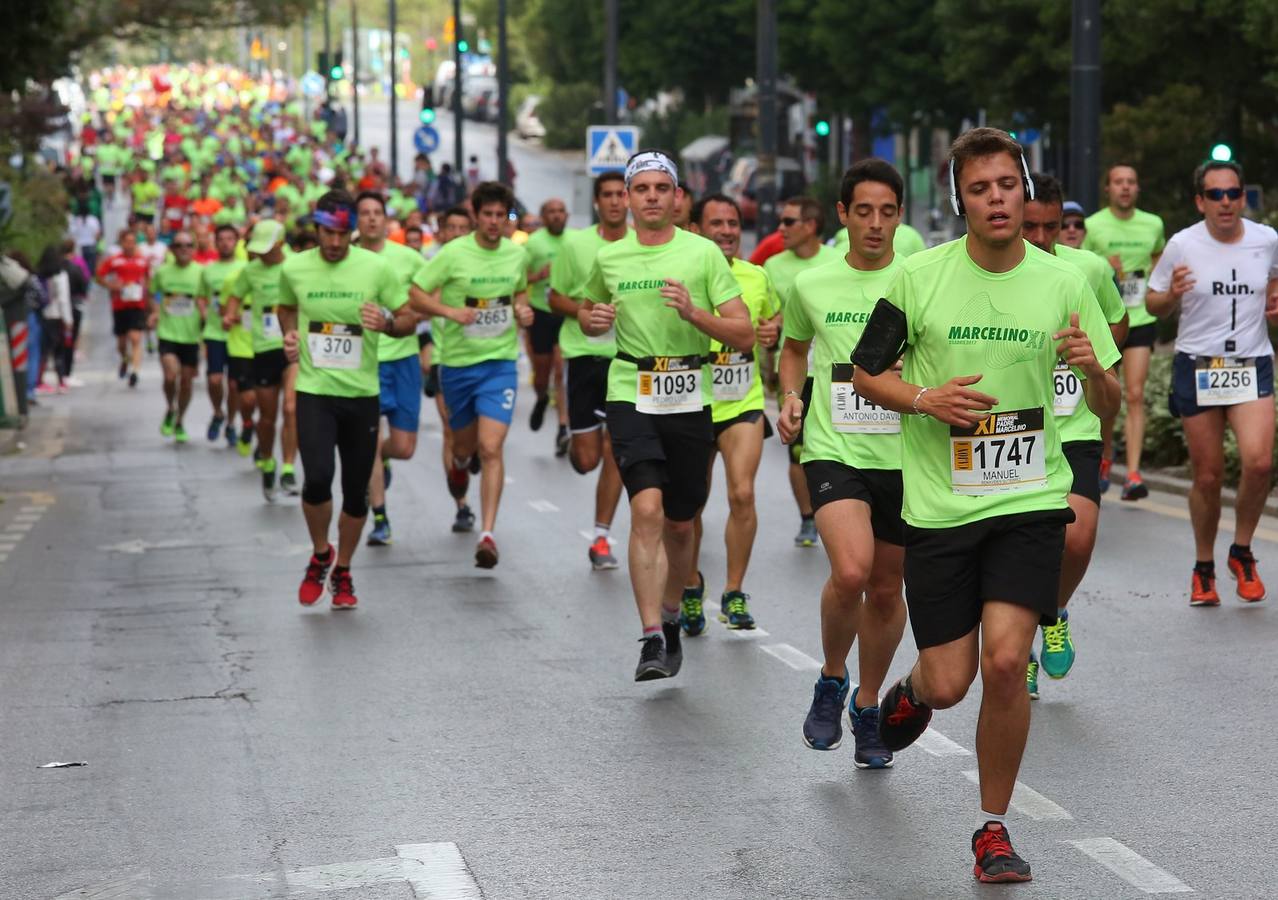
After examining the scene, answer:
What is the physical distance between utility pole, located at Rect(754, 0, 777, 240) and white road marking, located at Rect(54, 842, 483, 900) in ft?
60.1

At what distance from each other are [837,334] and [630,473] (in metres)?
1.36

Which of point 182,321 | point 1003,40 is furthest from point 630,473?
point 1003,40

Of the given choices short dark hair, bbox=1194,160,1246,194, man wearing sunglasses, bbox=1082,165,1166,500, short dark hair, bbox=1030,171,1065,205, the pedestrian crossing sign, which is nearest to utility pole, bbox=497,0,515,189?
the pedestrian crossing sign

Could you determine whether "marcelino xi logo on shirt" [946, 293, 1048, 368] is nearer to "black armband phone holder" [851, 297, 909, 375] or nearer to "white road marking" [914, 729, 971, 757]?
"black armband phone holder" [851, 297, 909, 375]

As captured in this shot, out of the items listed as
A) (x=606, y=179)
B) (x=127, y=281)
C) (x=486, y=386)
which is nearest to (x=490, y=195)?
(x=606, y=179)

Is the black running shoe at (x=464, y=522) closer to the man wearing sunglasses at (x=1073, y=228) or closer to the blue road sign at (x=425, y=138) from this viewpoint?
the man wearing sunglasses at (x=1073, y=228)

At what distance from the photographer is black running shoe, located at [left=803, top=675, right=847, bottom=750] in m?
7.89

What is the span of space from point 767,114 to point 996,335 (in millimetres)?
19164

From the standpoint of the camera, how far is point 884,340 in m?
6.43

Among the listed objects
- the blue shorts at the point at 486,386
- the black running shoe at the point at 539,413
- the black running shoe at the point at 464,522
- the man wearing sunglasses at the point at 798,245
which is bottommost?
the black running shoe at the point at 464,522

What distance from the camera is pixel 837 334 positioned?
8.52 meters

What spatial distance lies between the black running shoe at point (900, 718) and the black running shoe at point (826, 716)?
0.70 m

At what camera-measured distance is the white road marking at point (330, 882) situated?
6453mm

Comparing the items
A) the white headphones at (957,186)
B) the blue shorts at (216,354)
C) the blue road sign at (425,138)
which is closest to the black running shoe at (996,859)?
the white headphones at (957,186)
